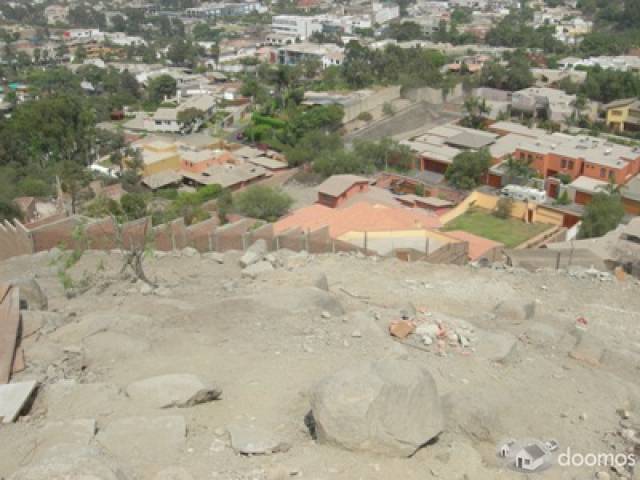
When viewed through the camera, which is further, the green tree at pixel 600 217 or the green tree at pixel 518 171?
the green tree at pixel 518 171

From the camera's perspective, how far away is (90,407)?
6.91 meters

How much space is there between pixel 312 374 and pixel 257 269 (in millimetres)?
5381

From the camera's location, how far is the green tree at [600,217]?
22562mm

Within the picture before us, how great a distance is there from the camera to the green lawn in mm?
23922

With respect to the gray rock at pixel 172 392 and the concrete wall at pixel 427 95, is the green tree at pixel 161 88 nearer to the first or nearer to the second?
the concrete wall at pixel 427 95

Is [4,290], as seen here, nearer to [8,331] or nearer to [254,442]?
[8,331]

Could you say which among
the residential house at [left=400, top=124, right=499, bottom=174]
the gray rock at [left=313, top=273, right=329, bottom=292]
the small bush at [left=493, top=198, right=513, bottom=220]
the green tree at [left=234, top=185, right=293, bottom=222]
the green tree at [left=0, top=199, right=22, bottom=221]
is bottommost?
the small bush at [left=493, top=198, right=513, bottom=220]

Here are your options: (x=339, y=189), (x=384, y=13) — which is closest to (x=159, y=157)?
(x=339, y=189)

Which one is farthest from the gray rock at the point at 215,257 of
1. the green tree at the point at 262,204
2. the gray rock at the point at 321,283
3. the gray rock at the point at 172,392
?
the green tree at the point at 262,204

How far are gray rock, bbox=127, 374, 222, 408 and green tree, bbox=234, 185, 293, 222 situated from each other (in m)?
17.4

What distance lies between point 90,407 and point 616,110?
3721 cm

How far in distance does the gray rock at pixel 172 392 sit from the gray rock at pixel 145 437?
0.48 m

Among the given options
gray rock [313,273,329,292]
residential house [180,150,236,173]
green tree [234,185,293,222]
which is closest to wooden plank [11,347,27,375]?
gray rock [313,273,329,292]

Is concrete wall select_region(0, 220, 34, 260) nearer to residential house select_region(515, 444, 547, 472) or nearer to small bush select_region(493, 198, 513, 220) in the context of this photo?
residential house select_region(515, 444, 547, 472)
